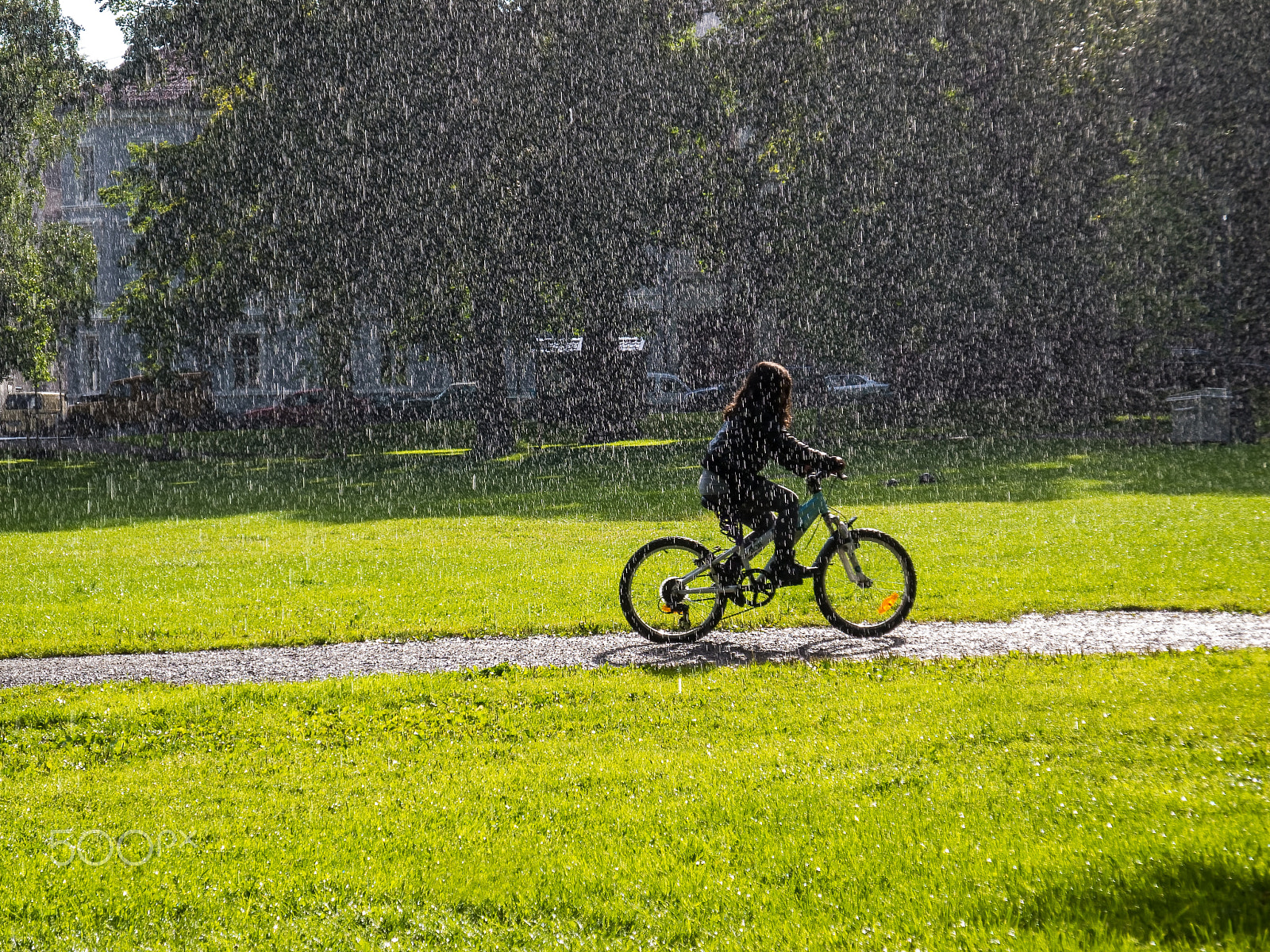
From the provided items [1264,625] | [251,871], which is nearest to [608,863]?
[251,871]

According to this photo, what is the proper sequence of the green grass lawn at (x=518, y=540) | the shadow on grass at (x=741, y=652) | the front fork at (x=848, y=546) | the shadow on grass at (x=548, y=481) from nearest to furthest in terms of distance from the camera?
the shadow on grass at (x=741, y=652) < the front fork at (x=848, y=546) < the green grass lawn at (x=518, y=540) < the shadow on grass at (x=548, y=481)

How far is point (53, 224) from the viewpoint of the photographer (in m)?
31.6

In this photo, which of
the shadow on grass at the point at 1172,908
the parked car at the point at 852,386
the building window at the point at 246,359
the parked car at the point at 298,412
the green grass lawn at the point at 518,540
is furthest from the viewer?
the building window at the point at 246,359

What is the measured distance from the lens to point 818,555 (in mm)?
8484

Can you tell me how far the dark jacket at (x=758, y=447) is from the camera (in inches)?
319

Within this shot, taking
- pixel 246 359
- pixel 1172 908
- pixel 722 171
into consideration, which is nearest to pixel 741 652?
pixel 1172 908

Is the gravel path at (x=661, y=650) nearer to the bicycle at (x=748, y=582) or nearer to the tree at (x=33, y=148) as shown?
the bicycle at (x=748, y=582)

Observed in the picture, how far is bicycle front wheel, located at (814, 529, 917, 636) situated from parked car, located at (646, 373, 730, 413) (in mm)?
36870

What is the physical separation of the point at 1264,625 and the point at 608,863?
19.6ft

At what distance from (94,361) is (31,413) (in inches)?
389

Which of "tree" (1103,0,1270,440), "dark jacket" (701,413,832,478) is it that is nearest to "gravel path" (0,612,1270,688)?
"dark jacket" (701,413,832,478)

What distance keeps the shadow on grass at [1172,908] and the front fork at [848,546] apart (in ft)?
14.8

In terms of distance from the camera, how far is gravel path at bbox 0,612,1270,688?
7848mm
